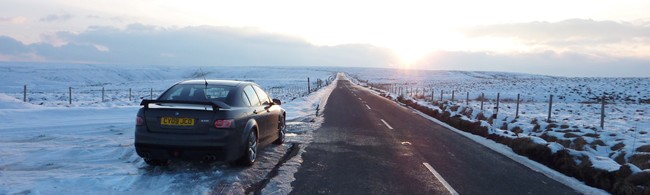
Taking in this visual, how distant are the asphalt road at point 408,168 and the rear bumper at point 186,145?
1.15 metres

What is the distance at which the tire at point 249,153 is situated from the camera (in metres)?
7.03

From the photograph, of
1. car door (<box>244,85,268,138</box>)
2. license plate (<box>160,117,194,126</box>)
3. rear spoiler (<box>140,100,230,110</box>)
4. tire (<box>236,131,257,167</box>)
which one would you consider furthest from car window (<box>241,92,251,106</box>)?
license plate (<box>160,117,194,126</box>)

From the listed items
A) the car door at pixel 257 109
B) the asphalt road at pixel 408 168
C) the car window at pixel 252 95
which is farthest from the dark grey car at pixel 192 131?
the asphalt road at pixel 408 168

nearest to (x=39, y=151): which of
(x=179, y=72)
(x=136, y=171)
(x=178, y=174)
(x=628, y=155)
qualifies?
(x=136, y=171)

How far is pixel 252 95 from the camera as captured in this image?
8062 mm

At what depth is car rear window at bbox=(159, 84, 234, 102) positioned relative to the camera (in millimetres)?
7229

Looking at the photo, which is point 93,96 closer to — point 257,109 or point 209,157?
point 257,109

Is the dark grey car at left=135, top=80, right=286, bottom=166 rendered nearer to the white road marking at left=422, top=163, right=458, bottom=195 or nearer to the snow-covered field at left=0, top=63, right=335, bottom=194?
the snow-covered field at left=0, top=63, right=335, bottom=194

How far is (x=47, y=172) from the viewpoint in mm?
6363

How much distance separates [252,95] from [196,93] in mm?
1020

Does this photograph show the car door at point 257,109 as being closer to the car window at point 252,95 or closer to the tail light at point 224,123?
the car window at point 252,95

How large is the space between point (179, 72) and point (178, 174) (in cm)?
14074

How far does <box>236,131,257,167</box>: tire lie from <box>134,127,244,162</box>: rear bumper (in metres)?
0.48

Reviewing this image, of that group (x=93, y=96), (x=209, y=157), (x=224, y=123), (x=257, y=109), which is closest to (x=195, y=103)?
(x=224, y=123)
